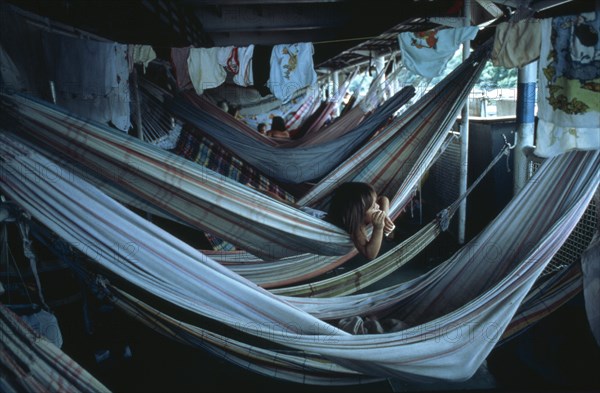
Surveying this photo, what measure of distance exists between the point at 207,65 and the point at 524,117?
5.80 ft

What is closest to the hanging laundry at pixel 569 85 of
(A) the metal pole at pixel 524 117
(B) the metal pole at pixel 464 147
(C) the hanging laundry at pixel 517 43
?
(C) the hanging laundry at pixel 517 43

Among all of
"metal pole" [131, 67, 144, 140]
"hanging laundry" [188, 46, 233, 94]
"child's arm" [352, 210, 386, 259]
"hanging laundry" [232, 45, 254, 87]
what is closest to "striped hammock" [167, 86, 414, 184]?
"metal pole" [131, 67, 144, 140]

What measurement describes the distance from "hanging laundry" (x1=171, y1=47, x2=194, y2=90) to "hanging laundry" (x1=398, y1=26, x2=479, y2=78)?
123 cm

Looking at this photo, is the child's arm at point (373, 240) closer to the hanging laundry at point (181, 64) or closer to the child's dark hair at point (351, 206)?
the child's dark hair at point (351, 206)

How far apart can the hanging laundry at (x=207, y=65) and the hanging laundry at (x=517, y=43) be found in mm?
1436

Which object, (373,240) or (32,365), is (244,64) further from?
(32,365)

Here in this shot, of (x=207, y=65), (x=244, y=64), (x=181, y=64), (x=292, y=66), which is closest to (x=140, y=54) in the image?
(x=181, y=64)

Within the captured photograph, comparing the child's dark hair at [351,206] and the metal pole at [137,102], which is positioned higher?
the metal pole at [137,102]

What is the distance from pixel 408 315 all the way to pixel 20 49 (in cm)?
185

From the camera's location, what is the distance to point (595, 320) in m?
1.43

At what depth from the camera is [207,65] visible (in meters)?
2.50

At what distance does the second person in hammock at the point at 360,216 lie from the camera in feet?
5.40

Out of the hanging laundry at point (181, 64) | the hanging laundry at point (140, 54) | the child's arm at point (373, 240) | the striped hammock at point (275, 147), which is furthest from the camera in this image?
the striped hammock at point (275, 147)

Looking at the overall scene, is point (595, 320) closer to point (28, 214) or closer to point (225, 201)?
point (225, 201)
